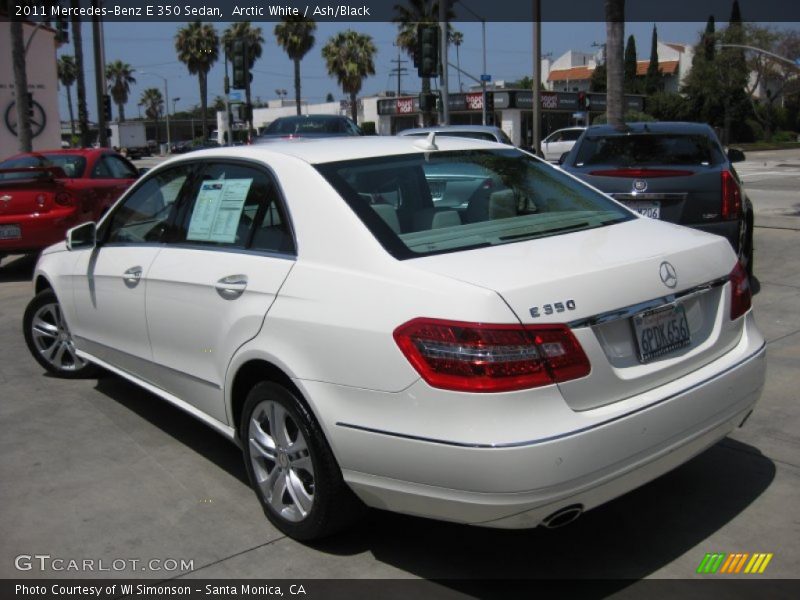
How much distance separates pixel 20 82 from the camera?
2106cm

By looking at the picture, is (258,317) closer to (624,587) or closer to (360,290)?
(360,290)

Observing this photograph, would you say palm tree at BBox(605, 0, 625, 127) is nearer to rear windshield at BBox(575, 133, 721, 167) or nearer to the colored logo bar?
rear windshield at BBox(575, 133, 721, 167)

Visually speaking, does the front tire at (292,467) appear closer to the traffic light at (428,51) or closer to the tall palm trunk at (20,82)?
the traffic light at (428,51)

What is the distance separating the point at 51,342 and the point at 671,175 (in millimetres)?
5132

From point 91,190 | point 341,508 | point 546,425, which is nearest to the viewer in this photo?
point 546,425

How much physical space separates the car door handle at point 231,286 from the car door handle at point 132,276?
0.84 meters

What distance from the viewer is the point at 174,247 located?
428 centimetres

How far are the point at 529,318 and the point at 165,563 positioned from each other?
182 cm

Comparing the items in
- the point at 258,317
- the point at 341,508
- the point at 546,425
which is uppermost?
the point at 258,317

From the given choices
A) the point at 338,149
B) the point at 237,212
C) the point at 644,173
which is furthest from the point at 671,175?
the point at 237,212

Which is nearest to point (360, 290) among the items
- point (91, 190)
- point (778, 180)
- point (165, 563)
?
point (165, 563)

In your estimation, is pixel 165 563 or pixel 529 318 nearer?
pixel 529 318

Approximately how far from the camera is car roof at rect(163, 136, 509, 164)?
3850mm

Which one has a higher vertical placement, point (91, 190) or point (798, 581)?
point (91, 190)
